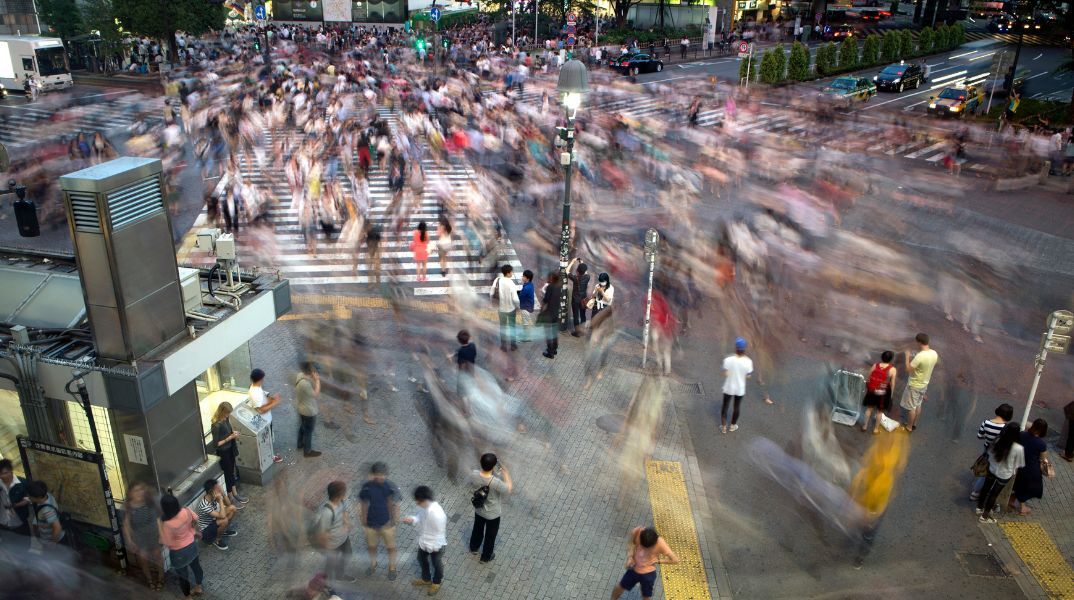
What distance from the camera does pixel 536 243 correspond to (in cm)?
1978

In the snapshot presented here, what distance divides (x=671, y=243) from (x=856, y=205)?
8083 mm

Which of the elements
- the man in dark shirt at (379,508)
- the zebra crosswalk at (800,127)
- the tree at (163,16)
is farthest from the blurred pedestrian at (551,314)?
the tree at (163,16)

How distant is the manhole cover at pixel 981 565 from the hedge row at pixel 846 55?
40.7 metres

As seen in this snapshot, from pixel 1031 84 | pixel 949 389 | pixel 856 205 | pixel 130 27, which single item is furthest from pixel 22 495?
pixel 1031 84

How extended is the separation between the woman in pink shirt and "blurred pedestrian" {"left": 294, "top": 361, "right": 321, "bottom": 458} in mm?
2426

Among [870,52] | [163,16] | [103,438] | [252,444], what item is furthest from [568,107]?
[870,52]

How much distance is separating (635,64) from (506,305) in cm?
4237

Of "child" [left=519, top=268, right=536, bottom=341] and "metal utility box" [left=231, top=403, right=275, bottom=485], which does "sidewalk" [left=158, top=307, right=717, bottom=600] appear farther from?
"child" [left=519, top=268, right=536, bottom=341]

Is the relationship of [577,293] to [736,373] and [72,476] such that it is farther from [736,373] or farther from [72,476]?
[72,476]

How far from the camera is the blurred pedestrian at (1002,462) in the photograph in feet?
30.6

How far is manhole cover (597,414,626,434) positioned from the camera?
11492 mm

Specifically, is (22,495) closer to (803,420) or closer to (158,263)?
(158,263)

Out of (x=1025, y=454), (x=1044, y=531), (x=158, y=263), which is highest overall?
(x=158, y=263)

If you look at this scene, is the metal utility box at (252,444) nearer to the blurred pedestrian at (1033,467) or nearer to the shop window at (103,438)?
the shop window at (103,438)
